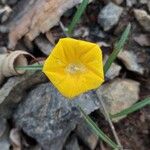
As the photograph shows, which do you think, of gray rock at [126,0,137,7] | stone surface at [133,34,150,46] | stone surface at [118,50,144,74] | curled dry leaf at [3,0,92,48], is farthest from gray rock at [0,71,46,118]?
gray rock at [126,0,137,7]

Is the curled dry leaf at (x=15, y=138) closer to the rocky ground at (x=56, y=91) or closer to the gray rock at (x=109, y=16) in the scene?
the rocky ground at (x=56, y=91)

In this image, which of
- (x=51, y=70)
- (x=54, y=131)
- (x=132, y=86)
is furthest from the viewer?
(x=132, y=86)

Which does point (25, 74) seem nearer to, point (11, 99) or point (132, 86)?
point (11, 99)

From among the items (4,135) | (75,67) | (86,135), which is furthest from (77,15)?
(4,135)

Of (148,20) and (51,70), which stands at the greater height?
(51,70)

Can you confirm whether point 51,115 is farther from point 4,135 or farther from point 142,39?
point 142,39

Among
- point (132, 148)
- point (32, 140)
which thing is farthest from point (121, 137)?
point (32, 140)
